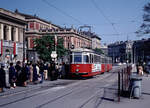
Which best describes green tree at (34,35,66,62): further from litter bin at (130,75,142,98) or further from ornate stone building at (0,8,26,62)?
litter bin at (130,75,142,98)

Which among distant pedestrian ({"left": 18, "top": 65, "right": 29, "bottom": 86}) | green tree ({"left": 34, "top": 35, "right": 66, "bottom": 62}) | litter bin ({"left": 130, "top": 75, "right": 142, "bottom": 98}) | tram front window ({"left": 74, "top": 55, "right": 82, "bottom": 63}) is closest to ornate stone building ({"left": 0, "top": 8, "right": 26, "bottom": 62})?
green tree ({"left": 34, "top": 35, "right": 66, "bottom": 62})

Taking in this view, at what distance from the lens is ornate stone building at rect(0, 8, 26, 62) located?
1943 inches

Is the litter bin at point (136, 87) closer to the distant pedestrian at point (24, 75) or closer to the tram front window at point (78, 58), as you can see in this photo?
the distant pedestrian at point (24, 75)

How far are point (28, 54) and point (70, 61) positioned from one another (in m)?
60.2

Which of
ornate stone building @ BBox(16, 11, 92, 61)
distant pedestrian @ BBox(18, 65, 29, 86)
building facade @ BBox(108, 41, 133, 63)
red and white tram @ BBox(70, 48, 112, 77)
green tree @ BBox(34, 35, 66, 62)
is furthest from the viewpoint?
building facade @ BBox(108, 41, 133, 63)

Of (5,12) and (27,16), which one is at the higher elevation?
(27,16)

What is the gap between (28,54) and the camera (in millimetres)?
84875

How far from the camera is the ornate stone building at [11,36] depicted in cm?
4934

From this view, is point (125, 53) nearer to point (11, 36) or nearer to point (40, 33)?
point (40, 33)

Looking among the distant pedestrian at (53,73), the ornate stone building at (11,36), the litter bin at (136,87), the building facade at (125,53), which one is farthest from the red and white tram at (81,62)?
the building facade at (125,53)

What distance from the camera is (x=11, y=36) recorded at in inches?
2121

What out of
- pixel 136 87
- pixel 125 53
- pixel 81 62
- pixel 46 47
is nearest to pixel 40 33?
pixel 46 47

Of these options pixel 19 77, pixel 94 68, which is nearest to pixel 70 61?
pixel 94 68

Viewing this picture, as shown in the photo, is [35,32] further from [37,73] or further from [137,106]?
[137,106]
